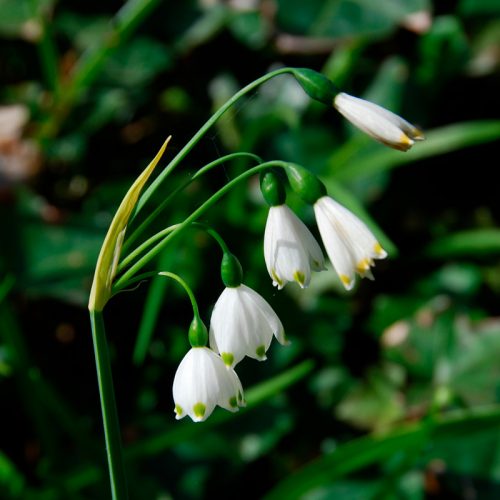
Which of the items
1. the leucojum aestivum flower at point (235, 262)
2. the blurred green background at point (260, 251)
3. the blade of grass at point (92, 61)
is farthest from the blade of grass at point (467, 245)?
the leucojum aestivum flower at point (235, 262)

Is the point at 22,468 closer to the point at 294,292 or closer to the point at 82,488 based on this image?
Result: the point at 82,488

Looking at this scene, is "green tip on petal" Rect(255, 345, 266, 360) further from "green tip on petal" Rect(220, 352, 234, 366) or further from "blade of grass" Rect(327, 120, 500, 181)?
"blade of grass" Rect(327, 120, 500, 181)

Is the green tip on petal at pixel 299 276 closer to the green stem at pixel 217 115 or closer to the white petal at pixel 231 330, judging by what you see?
the white petal at pixel 231 330

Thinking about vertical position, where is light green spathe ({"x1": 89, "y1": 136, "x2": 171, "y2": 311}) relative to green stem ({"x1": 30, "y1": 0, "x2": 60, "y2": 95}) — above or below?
above

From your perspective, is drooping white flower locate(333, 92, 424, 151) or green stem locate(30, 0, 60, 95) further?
green stem locate(30, 0, 60, 95)

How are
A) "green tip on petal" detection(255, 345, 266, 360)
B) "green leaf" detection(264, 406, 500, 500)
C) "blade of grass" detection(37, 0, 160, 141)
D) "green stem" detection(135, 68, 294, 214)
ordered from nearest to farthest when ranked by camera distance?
"green stem" detection(135, 68, 294, 214) → "green tip on petal" detection(255, 345, 266, 360) → "green leaf" detection(264, 406, 500, 500) → "blade of grass" detection(37, 0, 160, 141)

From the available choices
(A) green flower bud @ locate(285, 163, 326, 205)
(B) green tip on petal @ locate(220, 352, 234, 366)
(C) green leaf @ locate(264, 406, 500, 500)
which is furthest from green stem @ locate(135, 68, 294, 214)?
(C) green leaf @ locate(264, 406, 500, 500)

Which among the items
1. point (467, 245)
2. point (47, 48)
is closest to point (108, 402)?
point (467, 245)

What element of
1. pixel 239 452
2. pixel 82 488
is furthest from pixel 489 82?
pixel 82 488
